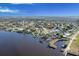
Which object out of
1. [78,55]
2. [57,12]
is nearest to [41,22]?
[57,12]

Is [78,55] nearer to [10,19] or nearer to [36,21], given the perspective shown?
[36,21]

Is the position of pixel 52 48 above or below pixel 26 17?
below

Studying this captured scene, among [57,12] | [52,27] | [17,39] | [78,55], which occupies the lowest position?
[78,55]

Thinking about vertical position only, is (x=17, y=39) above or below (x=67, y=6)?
below

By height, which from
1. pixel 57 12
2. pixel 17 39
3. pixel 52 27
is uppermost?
pixel 57 12

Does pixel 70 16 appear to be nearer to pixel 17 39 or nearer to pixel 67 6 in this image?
pixel 67 6

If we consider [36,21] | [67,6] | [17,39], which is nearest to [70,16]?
[67,6]
